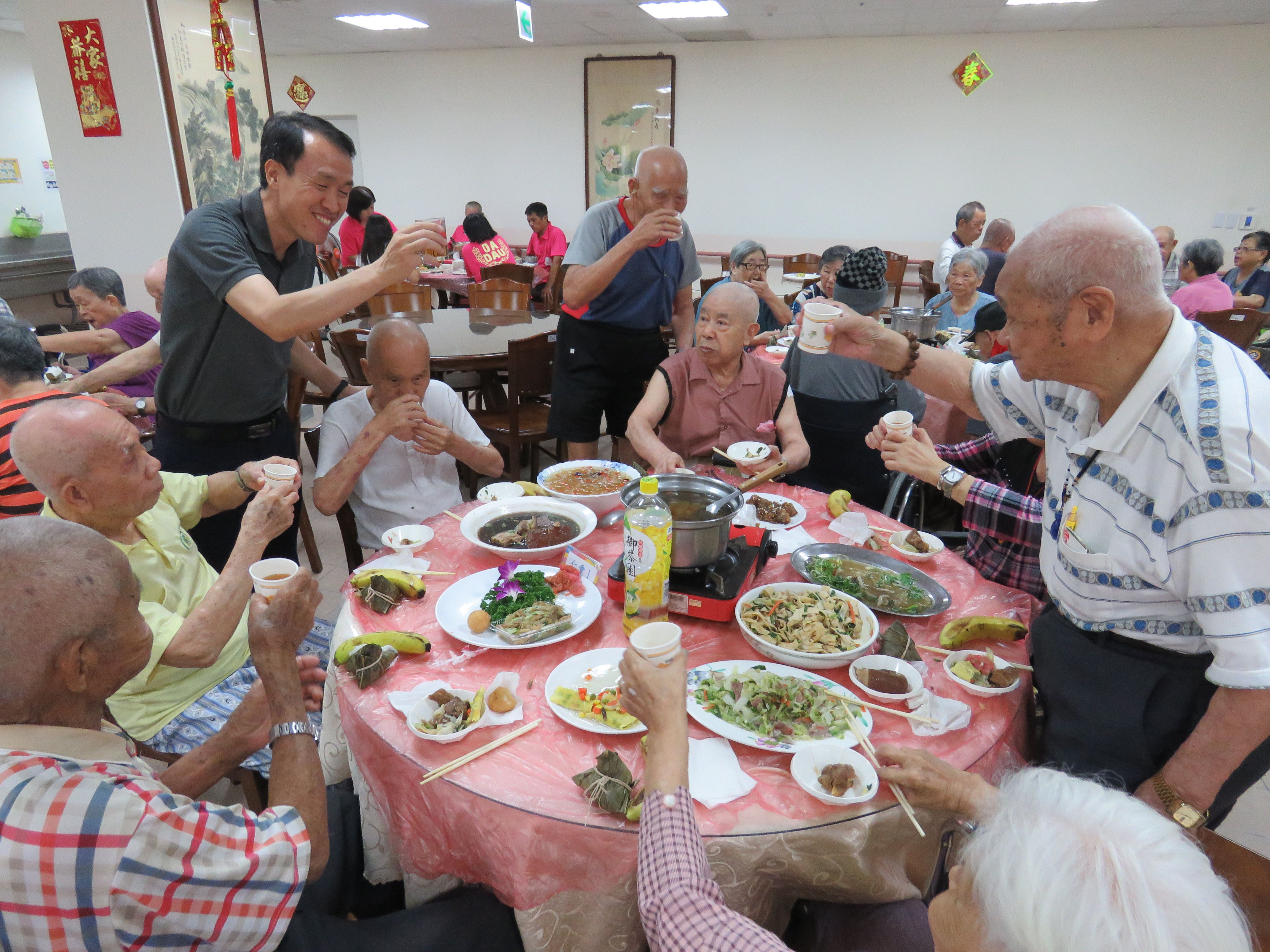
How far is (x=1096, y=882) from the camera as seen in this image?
79 cm

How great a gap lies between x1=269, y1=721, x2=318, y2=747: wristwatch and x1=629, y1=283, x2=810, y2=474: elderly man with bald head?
1807 mm

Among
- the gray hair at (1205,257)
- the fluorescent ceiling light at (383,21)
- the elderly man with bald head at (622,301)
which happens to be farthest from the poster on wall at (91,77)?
the gray hair at (1205,257)

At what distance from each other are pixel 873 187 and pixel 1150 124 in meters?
3.01

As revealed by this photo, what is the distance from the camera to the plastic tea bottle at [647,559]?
1.46m

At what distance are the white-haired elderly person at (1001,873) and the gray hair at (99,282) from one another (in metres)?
4.53

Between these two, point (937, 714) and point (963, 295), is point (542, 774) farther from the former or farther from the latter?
point (963, 295)

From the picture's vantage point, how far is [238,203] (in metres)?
2.29

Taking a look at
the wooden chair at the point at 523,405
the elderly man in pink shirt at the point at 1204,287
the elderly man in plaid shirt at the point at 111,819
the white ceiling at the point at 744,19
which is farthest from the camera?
the white ceiling at the point at 744,19

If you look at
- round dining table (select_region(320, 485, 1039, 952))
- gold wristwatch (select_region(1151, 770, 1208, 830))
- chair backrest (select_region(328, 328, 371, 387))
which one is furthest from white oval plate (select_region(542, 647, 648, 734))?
chair backrest (select_region(328, 328, 371, 387))

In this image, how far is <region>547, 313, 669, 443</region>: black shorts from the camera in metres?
3.36

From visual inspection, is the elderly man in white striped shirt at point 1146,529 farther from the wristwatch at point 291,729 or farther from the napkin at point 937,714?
the wristwatch at point 291,729

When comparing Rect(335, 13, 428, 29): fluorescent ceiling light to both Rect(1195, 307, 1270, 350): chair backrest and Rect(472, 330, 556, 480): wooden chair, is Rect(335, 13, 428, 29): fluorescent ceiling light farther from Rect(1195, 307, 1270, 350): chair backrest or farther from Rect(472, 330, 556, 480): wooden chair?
Rect(1195, 307, 1270, 350): chair backrest

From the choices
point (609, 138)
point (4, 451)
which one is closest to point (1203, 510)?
point (4, 451)

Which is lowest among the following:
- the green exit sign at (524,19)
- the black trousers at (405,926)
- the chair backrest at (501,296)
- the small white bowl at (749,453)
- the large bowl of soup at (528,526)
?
the black trousers at (405,926)
